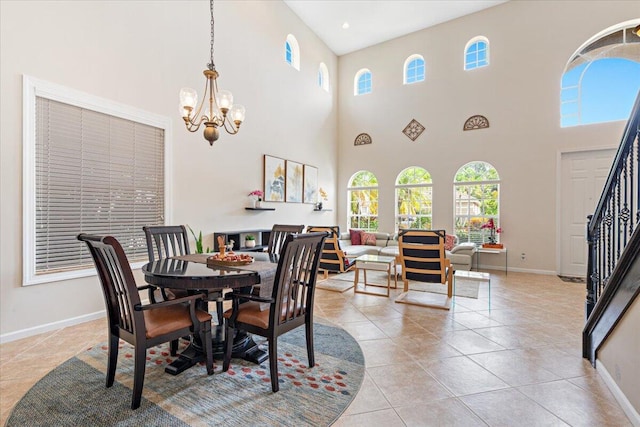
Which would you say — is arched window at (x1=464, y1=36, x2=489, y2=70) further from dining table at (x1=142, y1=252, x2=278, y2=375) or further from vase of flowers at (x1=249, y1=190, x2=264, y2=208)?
dining table at (x1=142, y1=252, x2=278, y2=375)

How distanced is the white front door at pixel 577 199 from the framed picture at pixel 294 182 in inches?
207

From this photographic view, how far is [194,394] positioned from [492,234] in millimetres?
6444

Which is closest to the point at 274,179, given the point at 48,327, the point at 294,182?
the point at 294,182

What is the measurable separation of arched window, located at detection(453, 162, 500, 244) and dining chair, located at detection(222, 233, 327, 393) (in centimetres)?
570

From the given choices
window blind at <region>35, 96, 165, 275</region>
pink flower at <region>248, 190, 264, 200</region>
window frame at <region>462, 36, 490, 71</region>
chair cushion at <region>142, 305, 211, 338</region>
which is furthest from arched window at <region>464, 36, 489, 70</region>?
chair cushion at <region>142, 305, 211, 338</region>

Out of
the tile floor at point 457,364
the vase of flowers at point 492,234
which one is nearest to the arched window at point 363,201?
the vase of flowers at point 492,234

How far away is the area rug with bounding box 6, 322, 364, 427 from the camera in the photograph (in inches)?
71.4

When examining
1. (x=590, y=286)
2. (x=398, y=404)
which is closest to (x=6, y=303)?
(x=398, y=404)

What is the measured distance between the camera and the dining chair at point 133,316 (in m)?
1.84

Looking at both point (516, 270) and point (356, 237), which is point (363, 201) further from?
point (516, 270)

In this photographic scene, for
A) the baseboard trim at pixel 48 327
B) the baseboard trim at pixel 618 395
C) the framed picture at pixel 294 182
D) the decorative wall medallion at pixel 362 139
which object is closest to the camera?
the baseboard trim at pixel 618 395

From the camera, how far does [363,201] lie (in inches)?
333

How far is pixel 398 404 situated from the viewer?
1.98 meters

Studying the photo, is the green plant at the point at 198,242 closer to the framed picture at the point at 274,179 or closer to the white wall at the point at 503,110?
the framed picture at the point at 274,179
